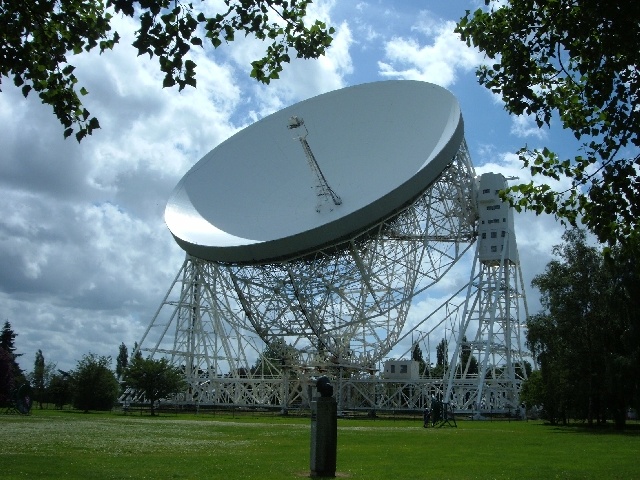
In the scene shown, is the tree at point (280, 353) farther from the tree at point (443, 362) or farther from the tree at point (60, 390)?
the tree at point (60, 390)

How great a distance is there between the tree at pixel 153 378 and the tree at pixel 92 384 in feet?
16.0

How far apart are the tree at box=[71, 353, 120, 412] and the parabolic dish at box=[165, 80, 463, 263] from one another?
60.1ft

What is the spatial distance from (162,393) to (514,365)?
22213mm

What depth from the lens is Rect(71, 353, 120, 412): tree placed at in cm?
5153

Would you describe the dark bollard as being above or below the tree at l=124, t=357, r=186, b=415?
below

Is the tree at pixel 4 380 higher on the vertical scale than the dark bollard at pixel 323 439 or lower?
higher

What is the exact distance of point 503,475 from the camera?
1311cm

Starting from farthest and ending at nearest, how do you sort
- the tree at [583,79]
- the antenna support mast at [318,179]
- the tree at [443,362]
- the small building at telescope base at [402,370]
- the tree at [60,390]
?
the tree at [60,390]
the small building at telescope base at [402,370]
the tree at [443,362]
the antenna support mast at [318,179]
the tree at [583,79]

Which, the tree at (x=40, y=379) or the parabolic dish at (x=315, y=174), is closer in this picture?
the parabolic dish at (x=315, y=174)

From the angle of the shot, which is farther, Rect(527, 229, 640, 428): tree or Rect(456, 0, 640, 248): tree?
Rect(527, 229, 640, 428): tree

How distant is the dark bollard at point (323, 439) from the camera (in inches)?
483

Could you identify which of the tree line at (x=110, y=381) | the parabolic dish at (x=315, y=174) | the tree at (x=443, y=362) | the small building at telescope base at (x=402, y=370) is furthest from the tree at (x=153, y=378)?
the tree at (x=443, y=362)

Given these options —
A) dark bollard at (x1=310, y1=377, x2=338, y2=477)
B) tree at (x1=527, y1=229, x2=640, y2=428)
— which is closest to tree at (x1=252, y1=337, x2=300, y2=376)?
tree at (x1=527, y1=229, x2=640, y2=428)

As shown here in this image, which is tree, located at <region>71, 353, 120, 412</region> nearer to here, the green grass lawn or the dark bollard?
the green grass lawn
